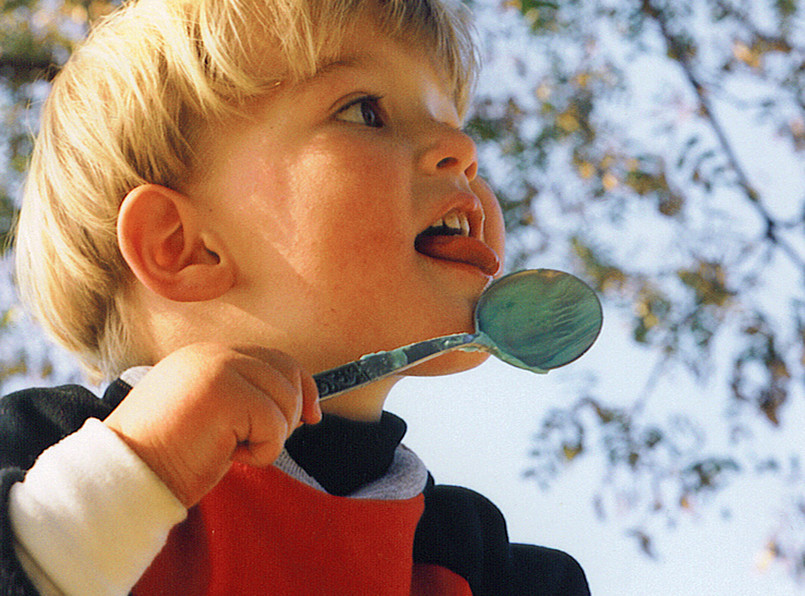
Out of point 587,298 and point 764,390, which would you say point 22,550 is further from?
point 764,390

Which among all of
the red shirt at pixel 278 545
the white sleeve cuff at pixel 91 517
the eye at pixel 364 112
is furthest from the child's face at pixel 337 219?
the white sleeve cuff at pixel 91 517

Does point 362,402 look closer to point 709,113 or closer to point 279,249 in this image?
point 279,249

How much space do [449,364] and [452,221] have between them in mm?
127

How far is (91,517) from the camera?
468mm

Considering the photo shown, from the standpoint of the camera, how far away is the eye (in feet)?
2.48

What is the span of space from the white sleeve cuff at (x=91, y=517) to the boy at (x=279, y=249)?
0.11 metres

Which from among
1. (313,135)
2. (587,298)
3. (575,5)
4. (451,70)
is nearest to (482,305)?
(587,298)

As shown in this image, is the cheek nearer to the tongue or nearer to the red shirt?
the tongue

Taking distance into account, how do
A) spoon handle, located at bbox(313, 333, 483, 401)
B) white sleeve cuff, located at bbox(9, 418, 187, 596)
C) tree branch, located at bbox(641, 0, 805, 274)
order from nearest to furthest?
white sleeve cuff, located at bbox(9, 418, 187, 596) < spoon handle, located at bbox(313, 333, 483, 401) < tree branch, located at bbox(641, 0, 805, 274)

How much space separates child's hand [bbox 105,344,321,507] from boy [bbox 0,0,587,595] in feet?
0.09

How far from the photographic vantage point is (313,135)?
2.38ft

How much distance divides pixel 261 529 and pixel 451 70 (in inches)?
Answer: 20.4

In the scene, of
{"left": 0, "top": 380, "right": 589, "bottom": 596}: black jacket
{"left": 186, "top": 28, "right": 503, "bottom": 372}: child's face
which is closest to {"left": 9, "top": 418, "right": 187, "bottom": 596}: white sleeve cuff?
{"left": 0, "top": 380, "right": 589, "bottom": 596}: black jacket

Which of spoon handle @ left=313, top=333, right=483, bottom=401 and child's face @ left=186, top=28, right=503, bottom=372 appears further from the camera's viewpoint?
child's face @ left=186, top=28, right=503, bottom=372
